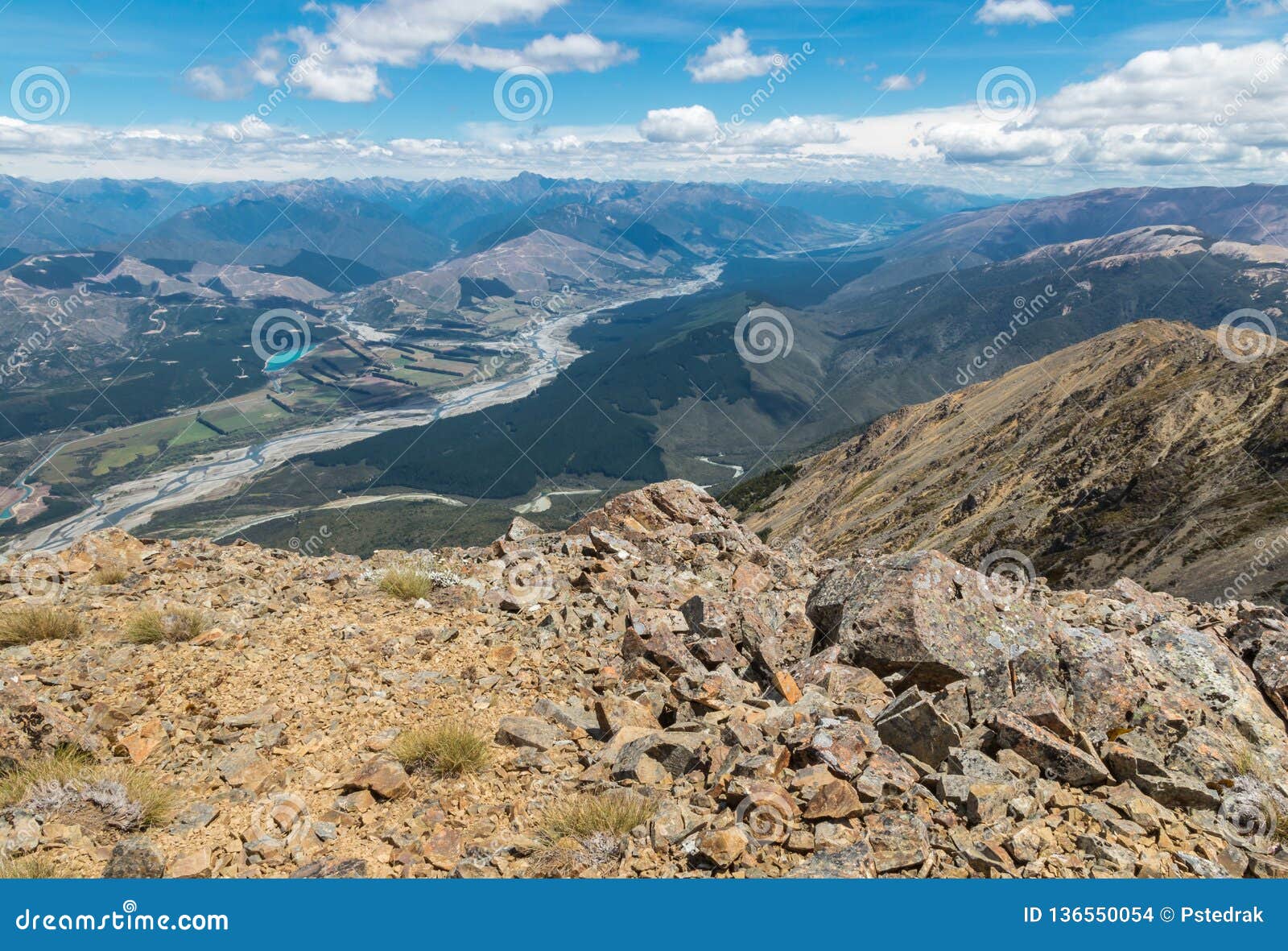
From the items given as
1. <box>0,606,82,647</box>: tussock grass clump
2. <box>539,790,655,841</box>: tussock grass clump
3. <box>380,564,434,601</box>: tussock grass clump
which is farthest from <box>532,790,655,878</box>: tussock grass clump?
<box>0,606,82,647</box>: tussock grass clump

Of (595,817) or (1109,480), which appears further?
(1109,480)

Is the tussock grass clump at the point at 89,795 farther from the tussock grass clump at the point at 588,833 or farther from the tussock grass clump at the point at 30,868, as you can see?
the tussock grass clump at the point at 588,833

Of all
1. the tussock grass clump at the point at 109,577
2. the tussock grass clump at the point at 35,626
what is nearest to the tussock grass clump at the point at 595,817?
the tussock grass clump at the point at 35,626

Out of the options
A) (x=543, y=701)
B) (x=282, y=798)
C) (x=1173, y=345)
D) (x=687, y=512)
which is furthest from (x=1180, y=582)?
(x=1173, y=345)

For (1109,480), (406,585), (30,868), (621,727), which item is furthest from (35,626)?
(1109,480)

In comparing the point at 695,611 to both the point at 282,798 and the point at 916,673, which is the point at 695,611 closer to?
the point at 916,673

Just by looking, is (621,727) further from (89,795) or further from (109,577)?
(109,577)
